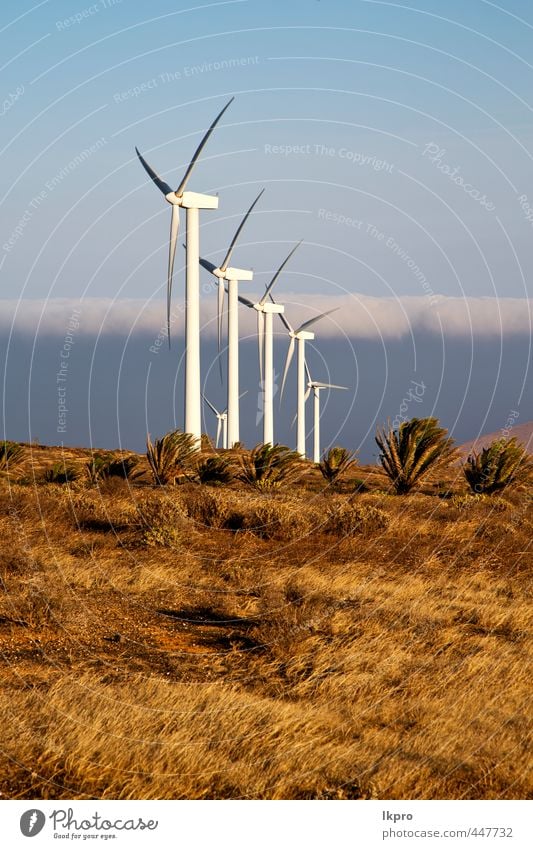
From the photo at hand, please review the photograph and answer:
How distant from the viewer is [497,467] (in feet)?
105

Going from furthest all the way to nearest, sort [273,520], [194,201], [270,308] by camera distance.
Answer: [270,308], [194,201], [273,520]

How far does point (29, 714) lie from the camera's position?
35.9 feet

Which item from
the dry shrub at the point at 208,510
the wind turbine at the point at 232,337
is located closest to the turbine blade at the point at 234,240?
the wind turbine at the point at 232,337

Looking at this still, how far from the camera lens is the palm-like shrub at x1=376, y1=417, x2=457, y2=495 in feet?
107

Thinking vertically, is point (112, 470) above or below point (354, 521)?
above

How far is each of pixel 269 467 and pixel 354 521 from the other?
967 centimetres

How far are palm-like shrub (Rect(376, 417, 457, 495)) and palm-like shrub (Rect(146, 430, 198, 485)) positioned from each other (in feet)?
23.5

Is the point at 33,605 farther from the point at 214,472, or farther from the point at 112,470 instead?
the point at 214,472

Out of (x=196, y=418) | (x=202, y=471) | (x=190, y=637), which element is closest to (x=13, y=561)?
(x=190, y=637)

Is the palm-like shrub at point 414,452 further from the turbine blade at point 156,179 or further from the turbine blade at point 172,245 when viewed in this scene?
the turbine blade at point 156,179

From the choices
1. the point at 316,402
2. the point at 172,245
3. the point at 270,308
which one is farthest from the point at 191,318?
the point at 316,402

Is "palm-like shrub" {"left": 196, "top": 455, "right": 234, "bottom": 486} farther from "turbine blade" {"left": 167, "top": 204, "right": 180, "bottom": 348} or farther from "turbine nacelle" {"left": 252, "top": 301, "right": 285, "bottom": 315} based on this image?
"turbine nacelle" {"left": 252, "top": 301, "right": 285, "bottom": 315}

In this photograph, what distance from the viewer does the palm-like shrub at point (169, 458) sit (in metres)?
33.7

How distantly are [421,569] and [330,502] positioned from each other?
737cm
